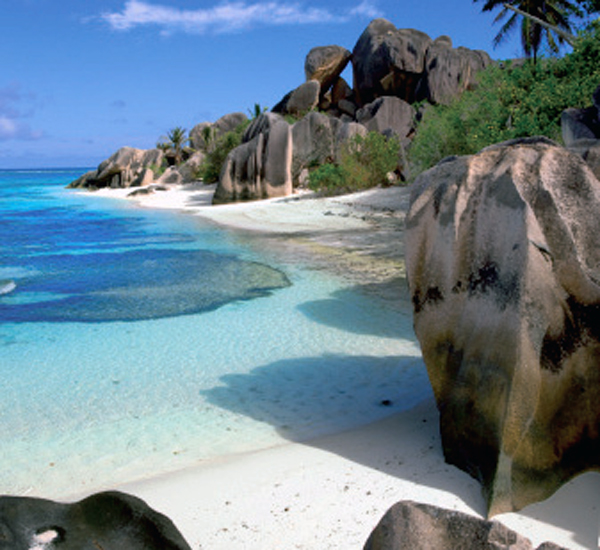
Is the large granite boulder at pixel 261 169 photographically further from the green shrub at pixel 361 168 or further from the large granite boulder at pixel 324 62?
the large granite boulder at pixel 324 62

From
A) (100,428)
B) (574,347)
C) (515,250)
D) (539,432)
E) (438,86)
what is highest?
(438,86)

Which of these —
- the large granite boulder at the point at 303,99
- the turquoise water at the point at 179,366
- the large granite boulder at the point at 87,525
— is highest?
the large granite boulder at the point at 303,99

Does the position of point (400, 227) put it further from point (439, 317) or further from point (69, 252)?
point (439, 317)

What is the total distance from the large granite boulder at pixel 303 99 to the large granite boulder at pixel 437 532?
142 feet

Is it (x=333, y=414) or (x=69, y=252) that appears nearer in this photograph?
(x=333, y=414)

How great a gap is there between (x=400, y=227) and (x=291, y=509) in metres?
13.2

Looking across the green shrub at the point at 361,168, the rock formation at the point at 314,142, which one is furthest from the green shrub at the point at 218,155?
the green shrub at the point at 361,168

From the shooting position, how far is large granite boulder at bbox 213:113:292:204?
Answer: 86.9 ft

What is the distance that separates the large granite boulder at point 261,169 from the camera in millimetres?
26484

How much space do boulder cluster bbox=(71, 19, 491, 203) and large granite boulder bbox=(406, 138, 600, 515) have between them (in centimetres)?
2412

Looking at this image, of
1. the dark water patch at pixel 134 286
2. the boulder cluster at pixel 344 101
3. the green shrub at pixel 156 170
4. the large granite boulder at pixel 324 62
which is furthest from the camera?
the large granite boulder at pixel 324 62

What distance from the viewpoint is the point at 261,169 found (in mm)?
26547

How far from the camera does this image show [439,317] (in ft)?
13.8

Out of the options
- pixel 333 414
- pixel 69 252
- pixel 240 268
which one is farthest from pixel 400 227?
pixel 333 414
